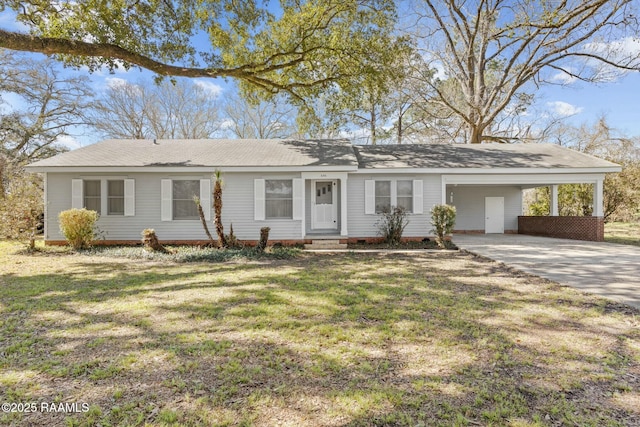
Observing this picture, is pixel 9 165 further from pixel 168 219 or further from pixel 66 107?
pixel 168 219

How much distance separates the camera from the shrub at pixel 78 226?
985 cm

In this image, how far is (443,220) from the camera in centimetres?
1059

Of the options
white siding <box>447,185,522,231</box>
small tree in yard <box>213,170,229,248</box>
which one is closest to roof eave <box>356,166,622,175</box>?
white siding <box>447,185,522,231</box>

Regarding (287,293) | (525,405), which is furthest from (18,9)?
(525,405)

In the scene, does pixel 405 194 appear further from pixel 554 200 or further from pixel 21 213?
pixel 21 213

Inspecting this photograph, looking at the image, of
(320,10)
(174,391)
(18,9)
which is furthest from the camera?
(320,10)

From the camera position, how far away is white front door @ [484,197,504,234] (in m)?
15.0

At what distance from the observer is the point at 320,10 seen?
10570 millimetres

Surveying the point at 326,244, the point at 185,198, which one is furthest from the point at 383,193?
the point at 185,198

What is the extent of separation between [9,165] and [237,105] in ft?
53.1

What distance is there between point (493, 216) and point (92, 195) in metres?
16.9

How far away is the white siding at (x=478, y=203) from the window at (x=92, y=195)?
14498 millimetres

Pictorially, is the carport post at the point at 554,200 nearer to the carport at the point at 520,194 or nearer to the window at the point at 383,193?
the carport at the point at 520,194

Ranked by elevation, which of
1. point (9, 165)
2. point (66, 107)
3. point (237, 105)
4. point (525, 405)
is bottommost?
point (525, 405)
